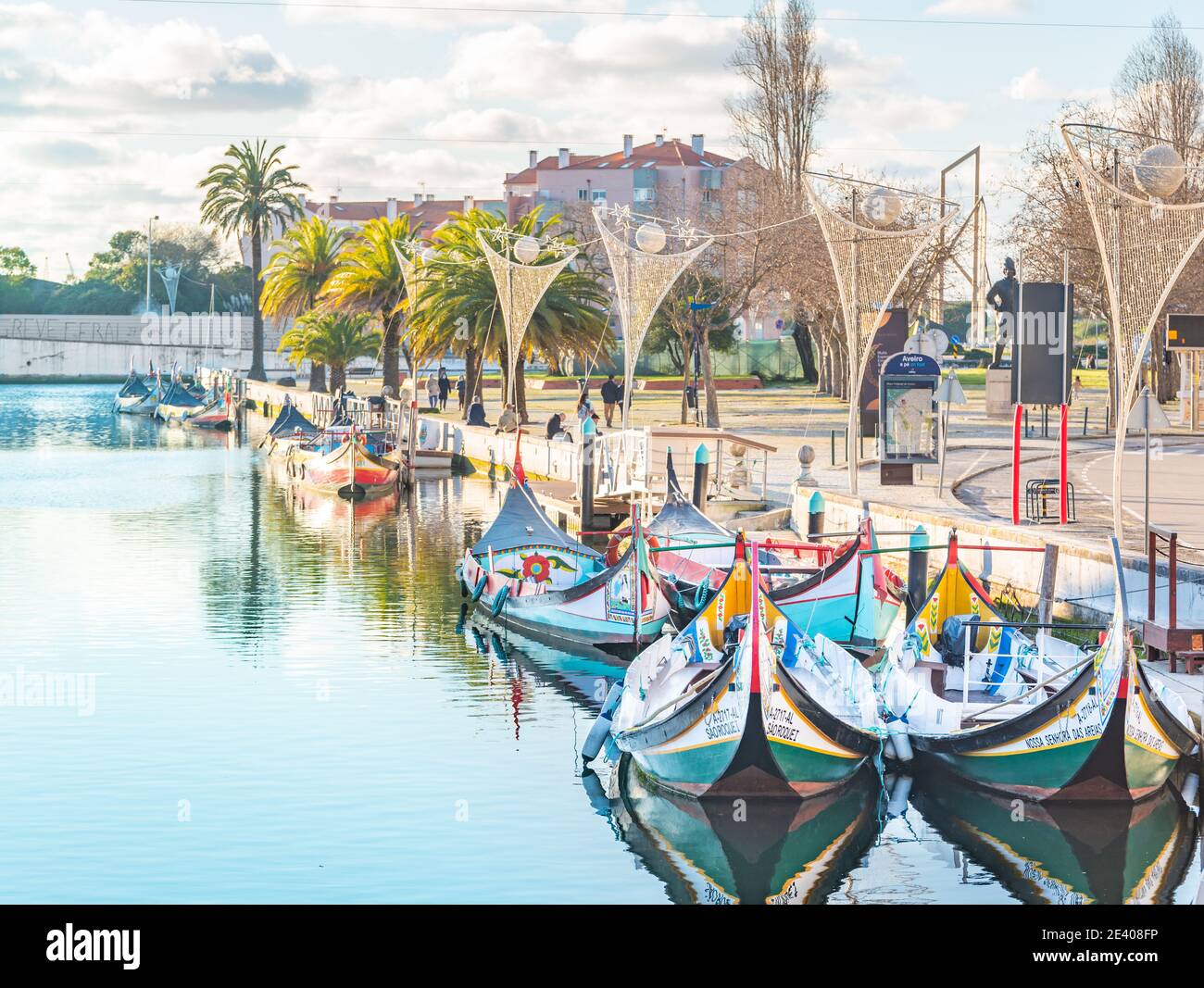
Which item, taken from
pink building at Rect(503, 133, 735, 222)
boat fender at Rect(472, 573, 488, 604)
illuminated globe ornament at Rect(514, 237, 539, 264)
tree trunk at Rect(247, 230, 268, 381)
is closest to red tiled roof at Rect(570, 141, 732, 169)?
pink building at Rect(503, 133, 735, 222)

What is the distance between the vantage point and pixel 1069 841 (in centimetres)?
1702

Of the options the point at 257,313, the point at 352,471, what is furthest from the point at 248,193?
the point at 352,471

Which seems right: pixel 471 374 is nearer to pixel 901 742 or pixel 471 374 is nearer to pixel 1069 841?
pixel 901 742

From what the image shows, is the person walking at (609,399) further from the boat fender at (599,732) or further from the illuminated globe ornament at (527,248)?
the boat fender at (599,732)

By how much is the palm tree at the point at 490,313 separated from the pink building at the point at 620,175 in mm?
70238

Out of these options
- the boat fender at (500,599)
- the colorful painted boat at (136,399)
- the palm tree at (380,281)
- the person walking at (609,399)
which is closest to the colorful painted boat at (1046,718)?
the boat fender at (500,599)

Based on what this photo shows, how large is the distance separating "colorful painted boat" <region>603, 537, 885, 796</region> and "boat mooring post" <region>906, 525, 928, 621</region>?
5.31 m

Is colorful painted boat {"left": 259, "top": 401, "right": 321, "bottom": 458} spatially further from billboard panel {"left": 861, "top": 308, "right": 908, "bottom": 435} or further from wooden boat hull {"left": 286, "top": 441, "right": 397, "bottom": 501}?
billboard panel {"left": 861, "top": 308, "right": 908, "bottom": 435}

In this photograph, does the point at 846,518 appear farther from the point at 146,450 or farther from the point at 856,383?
the point at 146,450

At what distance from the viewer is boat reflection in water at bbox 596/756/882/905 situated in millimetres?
15945

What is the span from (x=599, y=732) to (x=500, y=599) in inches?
332

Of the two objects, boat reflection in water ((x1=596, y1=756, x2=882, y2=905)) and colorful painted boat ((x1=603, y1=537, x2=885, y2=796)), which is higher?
colorful painted boat ((x1=603, y1=537, x2=885, y2=796))

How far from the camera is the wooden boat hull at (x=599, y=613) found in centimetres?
2586
